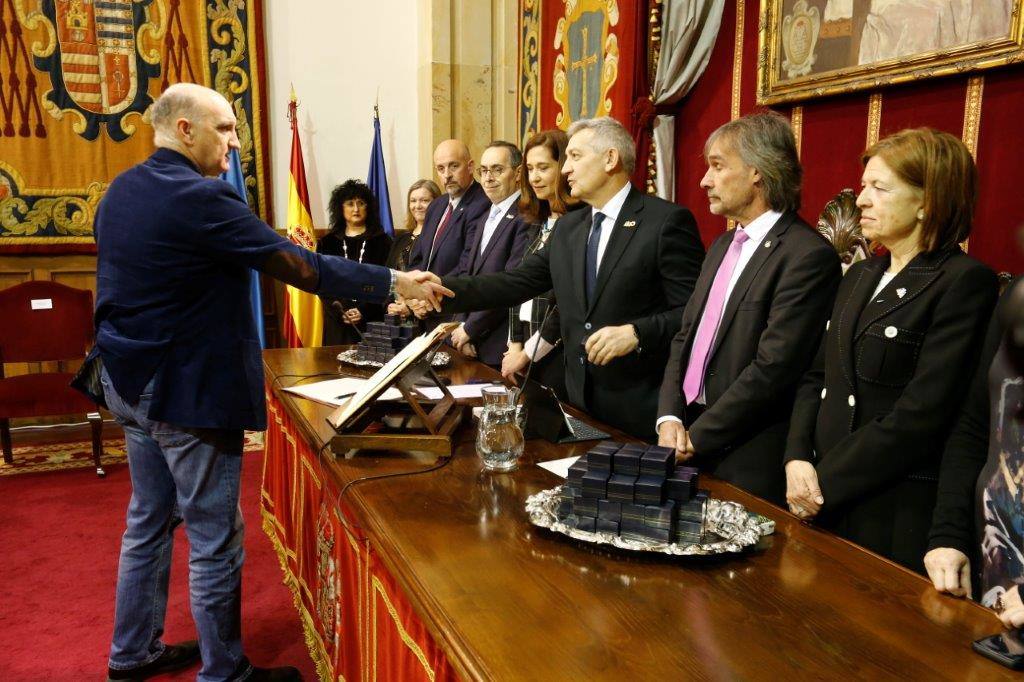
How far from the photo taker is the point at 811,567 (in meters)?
1.32

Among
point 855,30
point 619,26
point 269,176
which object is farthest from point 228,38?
point 855,30

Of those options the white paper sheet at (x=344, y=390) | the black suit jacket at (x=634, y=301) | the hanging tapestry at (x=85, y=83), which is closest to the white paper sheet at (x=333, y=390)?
the white paper sheet at (x=344, y=390)

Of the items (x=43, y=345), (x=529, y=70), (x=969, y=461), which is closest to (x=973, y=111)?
(x=969, y=461)

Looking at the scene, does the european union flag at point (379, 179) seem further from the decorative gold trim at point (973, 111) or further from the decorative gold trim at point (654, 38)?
the decorative gold trim at point (973, 111)

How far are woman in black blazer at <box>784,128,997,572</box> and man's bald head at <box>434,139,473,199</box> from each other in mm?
2693

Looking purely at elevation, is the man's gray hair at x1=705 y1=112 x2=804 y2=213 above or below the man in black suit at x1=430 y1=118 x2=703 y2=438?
above

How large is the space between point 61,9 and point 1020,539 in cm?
625

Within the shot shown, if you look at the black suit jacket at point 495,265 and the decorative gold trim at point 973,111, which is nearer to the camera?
the decorative gold trim at point 973,111

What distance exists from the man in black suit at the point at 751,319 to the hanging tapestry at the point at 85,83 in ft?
15.5

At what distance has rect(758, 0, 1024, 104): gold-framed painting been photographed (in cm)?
254

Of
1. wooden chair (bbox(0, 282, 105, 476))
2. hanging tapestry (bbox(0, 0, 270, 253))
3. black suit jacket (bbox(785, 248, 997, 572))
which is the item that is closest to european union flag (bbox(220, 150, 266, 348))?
hanging tapestry (bbox(0, 0, 270, 253))

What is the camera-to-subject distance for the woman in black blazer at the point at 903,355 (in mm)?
1575

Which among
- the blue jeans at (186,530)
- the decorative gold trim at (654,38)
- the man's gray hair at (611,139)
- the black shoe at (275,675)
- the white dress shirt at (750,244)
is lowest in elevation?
the black shoe at (275,675)

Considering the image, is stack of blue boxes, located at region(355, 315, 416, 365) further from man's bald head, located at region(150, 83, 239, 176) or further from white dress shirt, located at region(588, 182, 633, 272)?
man's bald head, located at region(150, 83, 239, 176)
